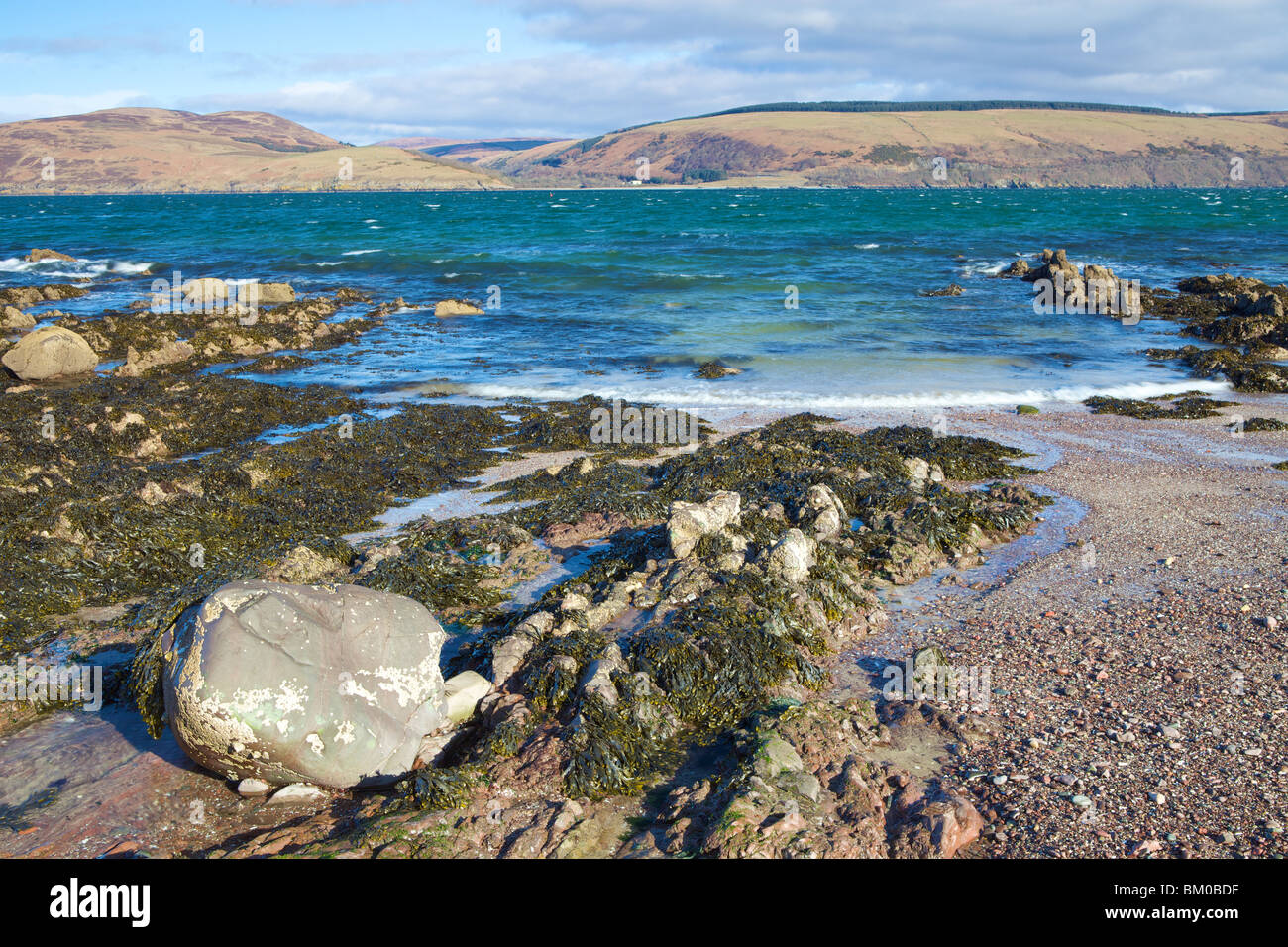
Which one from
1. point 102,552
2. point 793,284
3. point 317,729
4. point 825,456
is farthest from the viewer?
point 793,284

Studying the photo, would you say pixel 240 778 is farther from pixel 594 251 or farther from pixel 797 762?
pixel 594 251

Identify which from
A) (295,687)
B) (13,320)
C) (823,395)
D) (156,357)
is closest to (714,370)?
(823,395)

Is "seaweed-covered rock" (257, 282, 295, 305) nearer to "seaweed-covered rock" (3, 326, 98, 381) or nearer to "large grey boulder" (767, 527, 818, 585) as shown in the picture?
"seaweed-covered rock" (3, 326, 98, 381)

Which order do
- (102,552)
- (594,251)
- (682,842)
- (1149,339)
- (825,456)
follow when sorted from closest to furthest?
1. (682,842)
2. (102,552)
3. (825,456)
4. (1149,339)
5. (594,251)

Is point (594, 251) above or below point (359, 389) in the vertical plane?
above

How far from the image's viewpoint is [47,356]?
15.4 meters

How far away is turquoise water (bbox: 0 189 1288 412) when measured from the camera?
16688 millimetres

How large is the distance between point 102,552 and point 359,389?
26.1ft

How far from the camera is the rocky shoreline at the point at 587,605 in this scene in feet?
14.5

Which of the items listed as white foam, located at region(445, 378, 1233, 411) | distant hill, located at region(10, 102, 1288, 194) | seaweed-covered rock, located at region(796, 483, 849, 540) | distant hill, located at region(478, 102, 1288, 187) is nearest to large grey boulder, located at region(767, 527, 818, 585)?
seaweed-covered rock, located at region(796, 483, 849, 540)

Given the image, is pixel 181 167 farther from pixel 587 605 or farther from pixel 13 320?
pixel 587 605

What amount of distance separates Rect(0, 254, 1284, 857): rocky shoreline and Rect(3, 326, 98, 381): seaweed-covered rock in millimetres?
2809

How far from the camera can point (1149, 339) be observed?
68.9ft
